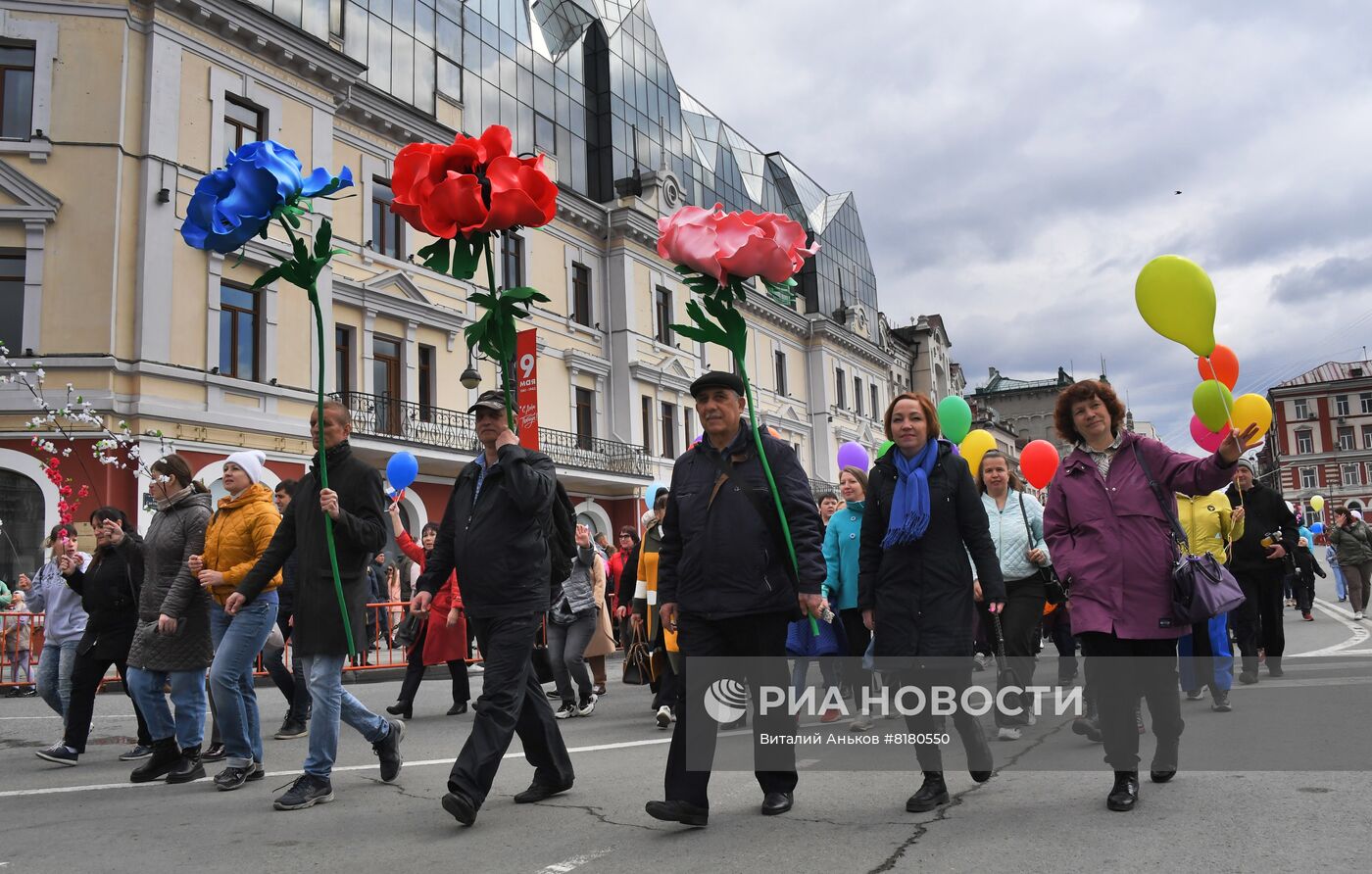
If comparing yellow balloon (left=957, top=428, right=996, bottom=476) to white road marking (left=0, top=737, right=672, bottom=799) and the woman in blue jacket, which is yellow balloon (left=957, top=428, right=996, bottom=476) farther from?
white road marking (left=0, top=737, right=672, bottom=799)

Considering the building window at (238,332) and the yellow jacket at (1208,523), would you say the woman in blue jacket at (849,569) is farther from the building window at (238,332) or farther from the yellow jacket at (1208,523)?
the building window at (238,332)

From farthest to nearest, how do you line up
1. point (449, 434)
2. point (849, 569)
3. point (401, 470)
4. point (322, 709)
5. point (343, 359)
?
1. point (449, 434)
2. point (343, 359)
3. point (401, 470)
4. point (849, 569)
5. point (322, 709)

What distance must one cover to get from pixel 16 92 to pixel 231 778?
17.5m

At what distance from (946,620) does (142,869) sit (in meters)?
3.62

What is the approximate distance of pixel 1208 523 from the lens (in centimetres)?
813

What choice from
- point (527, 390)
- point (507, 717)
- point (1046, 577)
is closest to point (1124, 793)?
point (507, 717)

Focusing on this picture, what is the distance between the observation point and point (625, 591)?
11.0 metres

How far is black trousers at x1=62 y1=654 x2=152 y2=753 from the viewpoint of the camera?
7.18 meters

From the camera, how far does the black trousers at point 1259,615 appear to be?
912 centimetres

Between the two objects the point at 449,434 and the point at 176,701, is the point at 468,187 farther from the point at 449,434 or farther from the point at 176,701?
the point at 449,434

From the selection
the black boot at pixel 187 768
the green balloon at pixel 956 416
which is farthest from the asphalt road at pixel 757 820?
the green balloon at pixel 956 416

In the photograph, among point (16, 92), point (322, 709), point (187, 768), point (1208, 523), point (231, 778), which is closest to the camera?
point (322, 709)

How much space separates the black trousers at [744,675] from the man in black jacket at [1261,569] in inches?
240

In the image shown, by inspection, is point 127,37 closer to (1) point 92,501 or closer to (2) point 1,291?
(2) point 1,291
